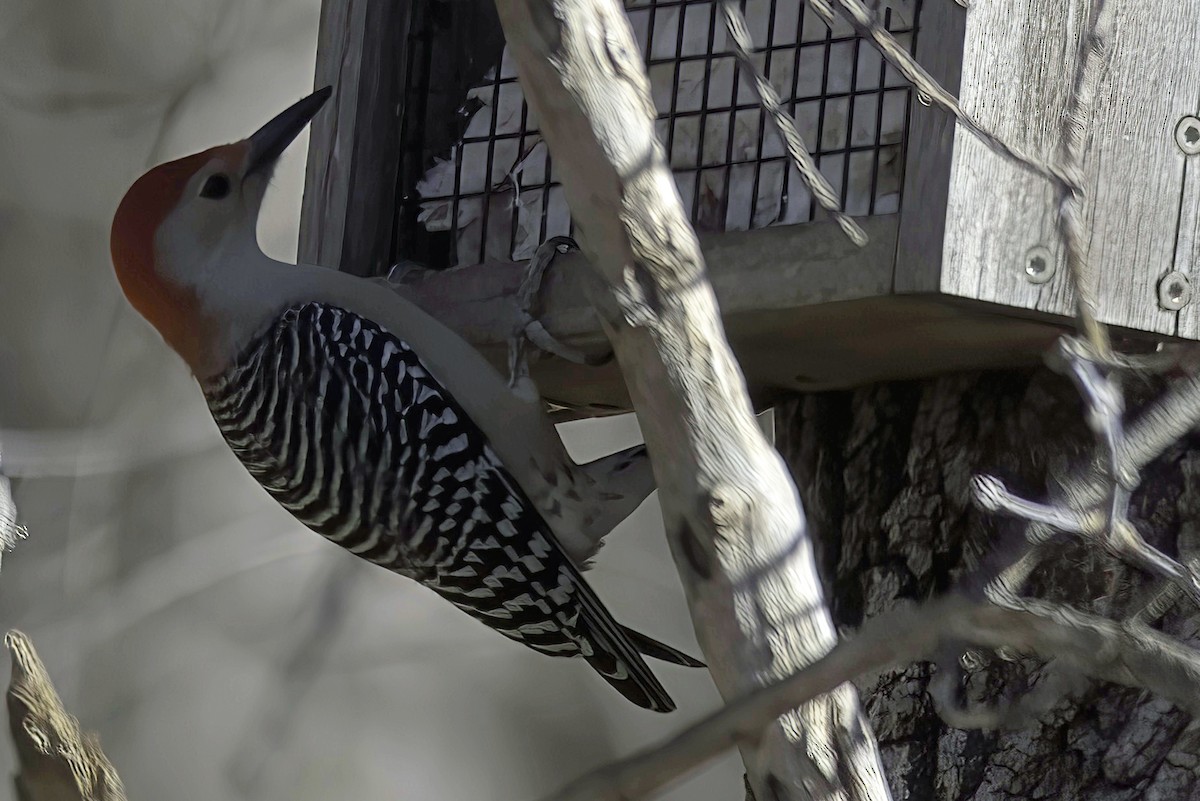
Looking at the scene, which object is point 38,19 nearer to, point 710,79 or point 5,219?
point 5,219

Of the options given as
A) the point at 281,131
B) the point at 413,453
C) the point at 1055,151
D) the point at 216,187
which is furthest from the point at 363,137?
the point at 1055,151

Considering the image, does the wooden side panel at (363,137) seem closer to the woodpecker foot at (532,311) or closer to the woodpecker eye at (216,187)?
the woodpecker eye at (216,187)

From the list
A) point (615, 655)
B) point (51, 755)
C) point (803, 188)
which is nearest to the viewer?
point (51, 755)

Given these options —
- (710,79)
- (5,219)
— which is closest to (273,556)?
(5,219)

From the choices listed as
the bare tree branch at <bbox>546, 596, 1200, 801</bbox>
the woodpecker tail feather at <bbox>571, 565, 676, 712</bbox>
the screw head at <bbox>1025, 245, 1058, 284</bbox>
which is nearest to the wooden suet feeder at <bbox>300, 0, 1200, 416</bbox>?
the screw head at <bbox>1025, 245, 1058, 284</bbox>

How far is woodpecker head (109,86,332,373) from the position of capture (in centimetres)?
237

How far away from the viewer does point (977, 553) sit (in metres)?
1.96

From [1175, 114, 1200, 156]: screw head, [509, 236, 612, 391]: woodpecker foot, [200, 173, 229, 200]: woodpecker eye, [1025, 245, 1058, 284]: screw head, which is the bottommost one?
[509, 236, 612, 391]: woodpecker foot

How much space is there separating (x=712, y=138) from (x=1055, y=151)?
22.3 inches

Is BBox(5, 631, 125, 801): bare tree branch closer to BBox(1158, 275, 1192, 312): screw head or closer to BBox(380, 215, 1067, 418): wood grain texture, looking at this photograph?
BBox(380, 215, 1067, 418): wood grain texture

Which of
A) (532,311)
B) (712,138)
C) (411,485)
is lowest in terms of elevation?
(411,485)

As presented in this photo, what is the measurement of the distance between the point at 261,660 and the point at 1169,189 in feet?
12.8

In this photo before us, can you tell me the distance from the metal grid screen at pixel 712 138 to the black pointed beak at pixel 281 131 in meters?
0.19

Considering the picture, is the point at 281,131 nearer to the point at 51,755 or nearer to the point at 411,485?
the point at 411,485
